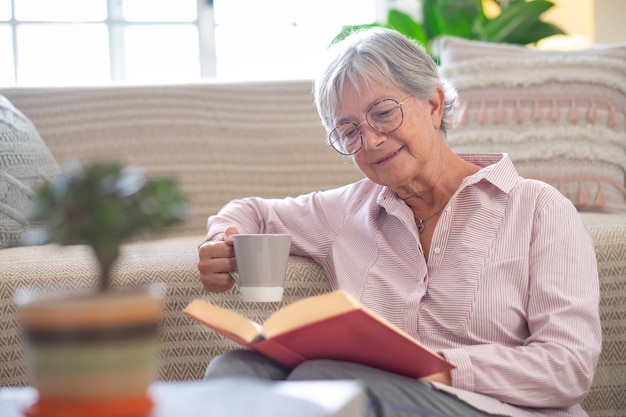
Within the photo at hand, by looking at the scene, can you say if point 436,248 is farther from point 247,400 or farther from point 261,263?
point 247,400

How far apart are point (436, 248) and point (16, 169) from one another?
1.06m

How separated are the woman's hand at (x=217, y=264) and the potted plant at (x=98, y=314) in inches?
33.7

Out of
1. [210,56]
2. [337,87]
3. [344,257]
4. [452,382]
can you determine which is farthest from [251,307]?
[210,56]

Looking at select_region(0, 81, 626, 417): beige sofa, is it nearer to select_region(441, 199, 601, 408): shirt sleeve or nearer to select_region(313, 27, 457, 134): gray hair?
select_region(313, 27, 457, 134): gray hair

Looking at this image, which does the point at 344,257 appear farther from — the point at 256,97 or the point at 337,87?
the point at 256,97

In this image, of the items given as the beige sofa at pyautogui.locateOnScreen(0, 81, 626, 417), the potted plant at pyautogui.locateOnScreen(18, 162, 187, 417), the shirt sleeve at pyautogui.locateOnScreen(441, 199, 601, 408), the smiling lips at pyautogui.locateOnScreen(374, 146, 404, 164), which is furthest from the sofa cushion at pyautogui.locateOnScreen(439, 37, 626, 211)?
the potted plant at pyautogui.locateOnScreen(18, 162, 187, 417)

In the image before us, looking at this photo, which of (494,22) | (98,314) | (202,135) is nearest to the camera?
(98,314)

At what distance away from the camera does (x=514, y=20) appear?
3.45 meters

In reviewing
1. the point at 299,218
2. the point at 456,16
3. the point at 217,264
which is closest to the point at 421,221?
the point at 299,218

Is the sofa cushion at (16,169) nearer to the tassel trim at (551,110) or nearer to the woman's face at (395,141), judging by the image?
the woman's face at (395,141)

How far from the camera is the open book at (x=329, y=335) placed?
939 mm

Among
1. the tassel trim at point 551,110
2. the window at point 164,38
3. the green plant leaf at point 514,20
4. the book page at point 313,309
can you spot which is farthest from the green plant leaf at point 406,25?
the book page at point 313,309

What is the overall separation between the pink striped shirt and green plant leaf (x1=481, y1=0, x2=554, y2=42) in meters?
1.94

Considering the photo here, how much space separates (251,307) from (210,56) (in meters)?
2.58
